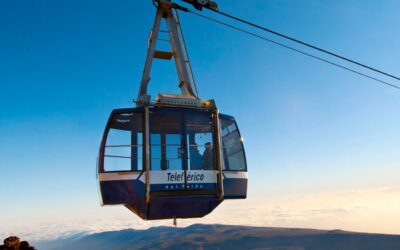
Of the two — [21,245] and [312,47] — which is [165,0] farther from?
[21,245]

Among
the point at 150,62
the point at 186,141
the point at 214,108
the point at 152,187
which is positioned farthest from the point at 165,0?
the point at 152,187

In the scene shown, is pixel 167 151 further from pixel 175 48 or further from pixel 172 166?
pixel 175 48

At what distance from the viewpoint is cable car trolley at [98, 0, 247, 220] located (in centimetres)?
1002

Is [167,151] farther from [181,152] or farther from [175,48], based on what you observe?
[175,48]

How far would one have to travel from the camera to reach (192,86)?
13.2 meters

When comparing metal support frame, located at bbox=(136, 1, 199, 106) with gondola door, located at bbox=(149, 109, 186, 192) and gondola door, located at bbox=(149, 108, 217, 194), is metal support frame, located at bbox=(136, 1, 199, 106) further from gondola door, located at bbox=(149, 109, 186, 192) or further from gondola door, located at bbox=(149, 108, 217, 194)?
gondola door, located at bbox=(149, 109, 186, 192)

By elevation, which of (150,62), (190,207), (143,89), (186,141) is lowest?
(190,207)

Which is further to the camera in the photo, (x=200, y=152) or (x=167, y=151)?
(x=200, y=152)

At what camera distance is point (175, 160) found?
10.5m

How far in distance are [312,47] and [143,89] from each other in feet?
18.6

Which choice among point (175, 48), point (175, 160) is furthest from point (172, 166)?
point (175, 48)

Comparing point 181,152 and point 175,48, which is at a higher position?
point 175,48

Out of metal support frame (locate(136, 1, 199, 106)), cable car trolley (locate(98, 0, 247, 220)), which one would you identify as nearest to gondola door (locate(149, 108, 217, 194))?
cable car trolley (locate(98, 0, 247, 220))

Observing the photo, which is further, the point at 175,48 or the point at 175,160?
the point at 175,48
